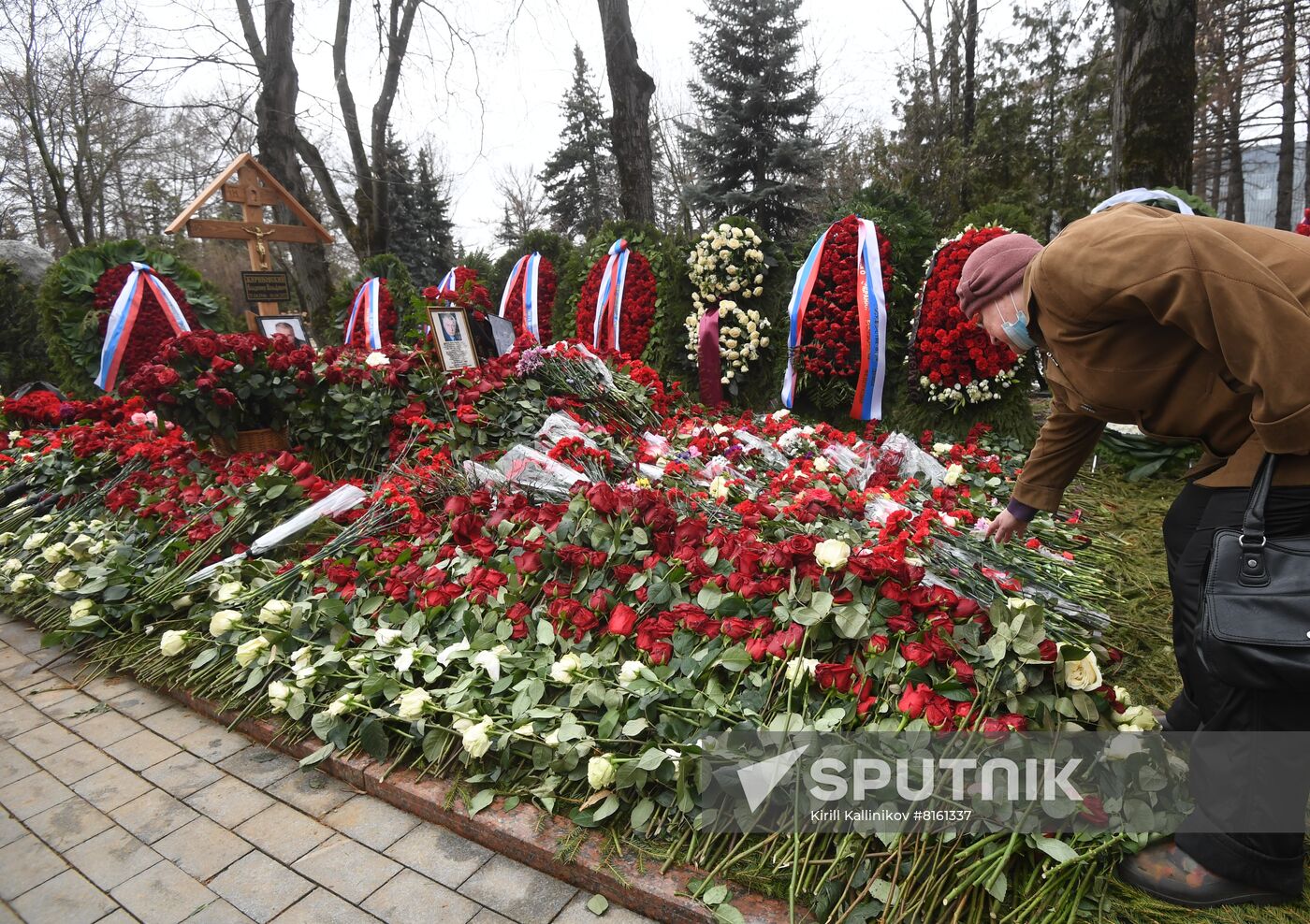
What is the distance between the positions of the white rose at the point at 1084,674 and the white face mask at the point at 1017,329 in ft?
2.44

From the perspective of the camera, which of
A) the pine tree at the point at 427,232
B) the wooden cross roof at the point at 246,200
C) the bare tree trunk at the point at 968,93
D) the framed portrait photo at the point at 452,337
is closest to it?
the framed portrait photo at the point at 452,337

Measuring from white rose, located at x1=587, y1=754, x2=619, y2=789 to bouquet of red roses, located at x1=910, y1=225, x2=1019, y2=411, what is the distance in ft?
11.9

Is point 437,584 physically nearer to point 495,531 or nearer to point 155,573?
point 495,531

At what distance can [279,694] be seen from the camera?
2.17 meters

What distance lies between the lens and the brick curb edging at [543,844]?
4.90 feet

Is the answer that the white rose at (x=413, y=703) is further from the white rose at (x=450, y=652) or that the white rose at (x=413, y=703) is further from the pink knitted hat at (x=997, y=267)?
the pink knitted hat at (x=997, y=267)

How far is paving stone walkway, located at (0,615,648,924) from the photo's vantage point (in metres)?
1.59

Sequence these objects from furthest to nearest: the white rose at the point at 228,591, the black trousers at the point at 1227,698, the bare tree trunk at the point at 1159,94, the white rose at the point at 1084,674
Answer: the bare tree trunk at the point at 1159,94
the white rose at the point at 228,591
the white rose at the point at 1084,674
the black trousers at the point at 1227,698

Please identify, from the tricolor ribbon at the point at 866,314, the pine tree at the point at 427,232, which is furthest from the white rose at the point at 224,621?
the pine tree at the point at 427,232

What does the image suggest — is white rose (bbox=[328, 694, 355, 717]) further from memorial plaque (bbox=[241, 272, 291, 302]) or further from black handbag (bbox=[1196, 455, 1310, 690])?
memorial plaque (bbox=[241, 272, 291, 302])

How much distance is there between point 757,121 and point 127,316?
12.4 m

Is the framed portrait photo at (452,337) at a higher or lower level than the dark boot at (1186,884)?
higher

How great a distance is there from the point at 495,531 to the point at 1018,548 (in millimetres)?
1920

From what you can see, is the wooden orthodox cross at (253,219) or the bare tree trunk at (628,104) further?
the bare tree trunk at (628,104)
